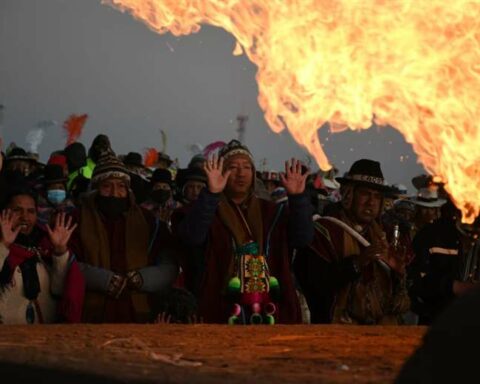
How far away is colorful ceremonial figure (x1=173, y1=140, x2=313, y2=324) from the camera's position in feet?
20.5

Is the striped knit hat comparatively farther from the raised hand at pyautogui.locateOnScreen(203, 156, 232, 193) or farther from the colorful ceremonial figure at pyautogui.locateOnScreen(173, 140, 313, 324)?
the raised hand at pyautogui.locateOnScreen(203, 156, 232, 193)

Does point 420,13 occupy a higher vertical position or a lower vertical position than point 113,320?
higher

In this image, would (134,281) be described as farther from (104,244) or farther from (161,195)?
(161,195)

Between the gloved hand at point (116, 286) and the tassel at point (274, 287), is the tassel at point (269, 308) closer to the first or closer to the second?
the tassel at point (274, 287)

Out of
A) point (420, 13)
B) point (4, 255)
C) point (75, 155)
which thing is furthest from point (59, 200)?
point (420, 13)

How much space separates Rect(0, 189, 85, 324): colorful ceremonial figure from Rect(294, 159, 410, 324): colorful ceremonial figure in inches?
73.3

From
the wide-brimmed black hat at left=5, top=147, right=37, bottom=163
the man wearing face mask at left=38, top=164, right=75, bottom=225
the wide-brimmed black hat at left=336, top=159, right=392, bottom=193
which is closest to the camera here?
the wide-brimmed black hat at left=336, top=159, right=392, bottom=193

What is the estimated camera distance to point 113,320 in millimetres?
6363

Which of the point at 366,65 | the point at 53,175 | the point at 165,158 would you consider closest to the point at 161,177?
the point at 53,175

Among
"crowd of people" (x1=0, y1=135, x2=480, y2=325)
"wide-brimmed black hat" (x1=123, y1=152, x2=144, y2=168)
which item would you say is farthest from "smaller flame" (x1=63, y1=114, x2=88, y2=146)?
"crowd of people" (x1=0, y1=135, x2=480, y2=325)

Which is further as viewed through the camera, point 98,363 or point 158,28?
point 158,28

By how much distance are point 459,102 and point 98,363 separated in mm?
3555

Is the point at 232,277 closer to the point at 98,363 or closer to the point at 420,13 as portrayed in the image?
the point at 420,13

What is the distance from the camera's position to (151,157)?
1430cm
